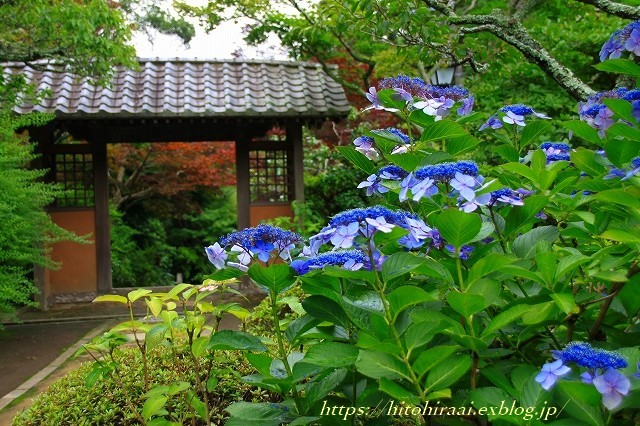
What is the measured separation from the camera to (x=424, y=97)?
1666mm

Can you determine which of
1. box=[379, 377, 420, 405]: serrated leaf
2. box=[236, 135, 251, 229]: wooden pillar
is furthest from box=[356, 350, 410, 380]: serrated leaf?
box=[236, 135, 251, 229]: wooden pillar

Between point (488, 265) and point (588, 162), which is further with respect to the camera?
point (588, 162)

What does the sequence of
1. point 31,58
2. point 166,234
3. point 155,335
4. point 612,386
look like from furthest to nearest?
point 166,234 → point 31,58 → point 155,335 → point 612,386

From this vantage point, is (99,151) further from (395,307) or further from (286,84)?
(395,307)

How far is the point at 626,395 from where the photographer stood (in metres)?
1.00

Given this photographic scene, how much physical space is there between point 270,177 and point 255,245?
698 centimetres

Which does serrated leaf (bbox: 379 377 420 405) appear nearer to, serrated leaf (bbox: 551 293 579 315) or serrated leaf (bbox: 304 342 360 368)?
serrated leaf (bbox: 304 342 360 368)

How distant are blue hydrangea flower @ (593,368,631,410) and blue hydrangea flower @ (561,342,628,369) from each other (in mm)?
13

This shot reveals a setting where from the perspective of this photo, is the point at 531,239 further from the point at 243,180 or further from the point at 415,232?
the point at 243,180

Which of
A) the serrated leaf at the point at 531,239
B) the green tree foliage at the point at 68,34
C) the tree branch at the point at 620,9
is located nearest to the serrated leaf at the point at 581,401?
the serrated leaf at the point at 531,239

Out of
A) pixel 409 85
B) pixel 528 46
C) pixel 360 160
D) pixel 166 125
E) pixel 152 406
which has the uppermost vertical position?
pixel 166 125

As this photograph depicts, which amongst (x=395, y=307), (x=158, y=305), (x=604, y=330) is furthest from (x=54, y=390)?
(x=604, y=330)

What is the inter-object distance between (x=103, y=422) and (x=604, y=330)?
1851 millimetres

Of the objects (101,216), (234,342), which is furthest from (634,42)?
(101,216)
